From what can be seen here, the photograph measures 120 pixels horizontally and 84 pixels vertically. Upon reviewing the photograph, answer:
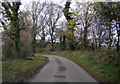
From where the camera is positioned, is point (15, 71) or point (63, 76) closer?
point (63, 76)

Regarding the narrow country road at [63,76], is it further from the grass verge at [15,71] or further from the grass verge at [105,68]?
the grass verge at [15,71]

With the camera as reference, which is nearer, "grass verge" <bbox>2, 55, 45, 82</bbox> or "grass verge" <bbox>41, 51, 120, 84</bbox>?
"grass verge" <bbox>41, 51, 120, 84</bbox>

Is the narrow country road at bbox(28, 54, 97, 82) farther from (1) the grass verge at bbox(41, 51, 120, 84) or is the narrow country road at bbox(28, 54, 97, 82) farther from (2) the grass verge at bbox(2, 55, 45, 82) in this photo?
(2) the grass verge at bbox(2, 55, 45, 82)

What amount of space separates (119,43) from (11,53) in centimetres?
1209

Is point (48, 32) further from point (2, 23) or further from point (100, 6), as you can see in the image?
point (100, 6)

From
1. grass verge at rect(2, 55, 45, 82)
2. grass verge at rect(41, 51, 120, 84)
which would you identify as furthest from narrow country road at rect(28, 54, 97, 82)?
A: grass verge at rect(2, 55, 45, 82)

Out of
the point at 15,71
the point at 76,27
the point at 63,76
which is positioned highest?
the point at 76,27

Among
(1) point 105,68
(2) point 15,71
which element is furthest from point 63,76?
(2) point 15,71

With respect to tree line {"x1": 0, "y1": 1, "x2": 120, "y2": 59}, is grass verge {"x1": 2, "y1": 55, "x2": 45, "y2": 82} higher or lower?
lower

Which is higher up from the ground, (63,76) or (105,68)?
(105,68)

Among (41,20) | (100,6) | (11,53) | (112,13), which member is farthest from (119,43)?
(41,20)

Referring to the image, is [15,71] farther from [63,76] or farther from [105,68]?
[105,68]

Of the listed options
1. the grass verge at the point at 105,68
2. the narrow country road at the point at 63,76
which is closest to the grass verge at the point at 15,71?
the narrow country road at the point at 63,76

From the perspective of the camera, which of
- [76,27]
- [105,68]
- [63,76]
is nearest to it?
[63,76]
